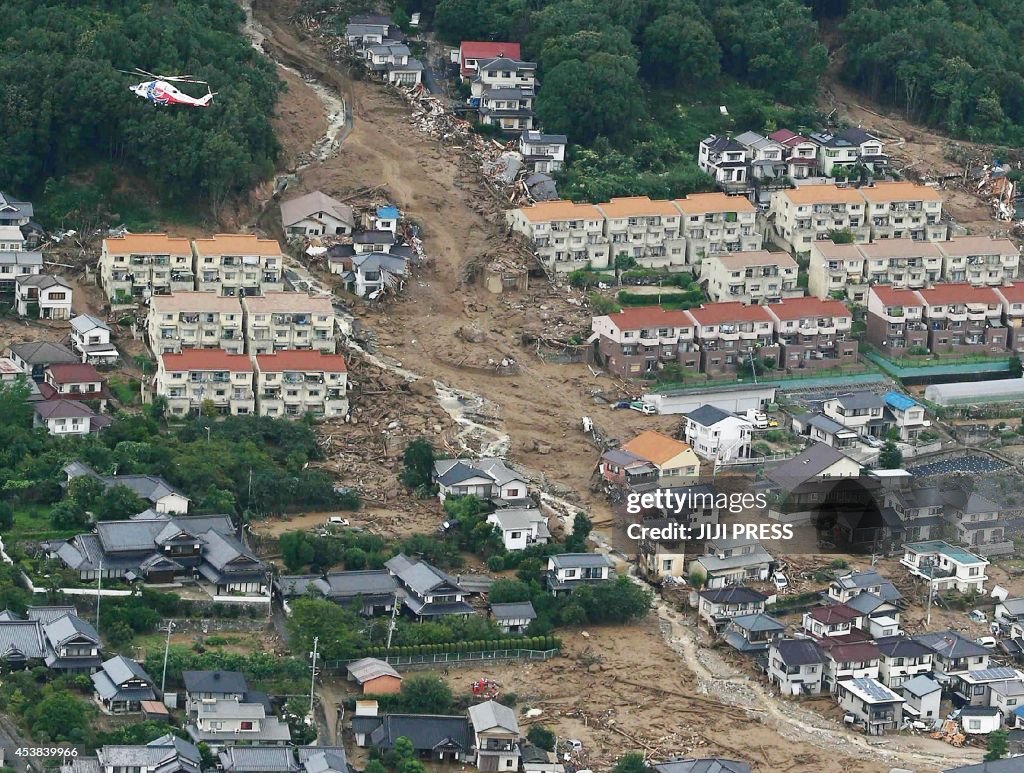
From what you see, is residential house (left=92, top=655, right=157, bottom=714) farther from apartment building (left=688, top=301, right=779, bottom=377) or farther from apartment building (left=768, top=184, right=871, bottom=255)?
apartment building (left=768, top=184, right=871, bottom=255)

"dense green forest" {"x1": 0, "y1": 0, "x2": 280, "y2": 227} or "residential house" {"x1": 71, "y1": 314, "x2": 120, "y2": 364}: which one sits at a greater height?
"dense green forest" {"x1": 0, "y1": 0, "x2": 280, "y2": 227}

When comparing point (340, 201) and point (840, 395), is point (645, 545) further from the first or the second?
point (340, 201)

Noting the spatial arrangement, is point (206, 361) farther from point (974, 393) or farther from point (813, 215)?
point (813, 215)

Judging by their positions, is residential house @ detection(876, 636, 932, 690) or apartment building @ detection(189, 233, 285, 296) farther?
apartment building @ detection(189, 233, 285, 296)

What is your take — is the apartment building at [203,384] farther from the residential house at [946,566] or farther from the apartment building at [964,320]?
the apartment building at [964,320]

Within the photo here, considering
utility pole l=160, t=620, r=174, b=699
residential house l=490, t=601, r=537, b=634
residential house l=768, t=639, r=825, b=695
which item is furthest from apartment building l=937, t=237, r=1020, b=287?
utility pole l=160, t=620, r=174, b=699

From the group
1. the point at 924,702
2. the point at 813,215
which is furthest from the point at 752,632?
the point at 813,215

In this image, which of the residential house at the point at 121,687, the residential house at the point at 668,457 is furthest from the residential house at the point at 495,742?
the residential house at the point at 668,457

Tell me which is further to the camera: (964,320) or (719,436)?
(964,320)
